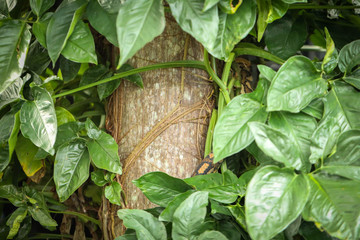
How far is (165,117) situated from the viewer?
1.00 meters

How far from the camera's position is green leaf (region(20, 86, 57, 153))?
2.73ft

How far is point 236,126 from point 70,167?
0.50 meters

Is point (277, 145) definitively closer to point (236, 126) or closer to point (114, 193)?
point (236, 126)

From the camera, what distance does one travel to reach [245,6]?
803 millimetres

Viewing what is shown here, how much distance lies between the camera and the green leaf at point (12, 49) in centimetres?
83

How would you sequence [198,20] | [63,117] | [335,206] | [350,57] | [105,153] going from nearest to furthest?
[335,206] < [198,20] < [350,57] < [105,153] < [63,117]

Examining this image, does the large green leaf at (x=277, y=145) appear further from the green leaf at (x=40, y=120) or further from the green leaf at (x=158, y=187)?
the green leaf at (x=40, y=120)

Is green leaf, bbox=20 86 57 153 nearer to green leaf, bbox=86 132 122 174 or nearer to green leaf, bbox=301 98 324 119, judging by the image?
green leaf, bbox=86 132 122 174

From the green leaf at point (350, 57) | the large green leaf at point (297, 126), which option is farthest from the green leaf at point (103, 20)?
the green leaf at point (350, 57)

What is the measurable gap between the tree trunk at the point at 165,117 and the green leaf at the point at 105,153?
0.33 feet

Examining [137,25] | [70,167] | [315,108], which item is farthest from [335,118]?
[70,167]

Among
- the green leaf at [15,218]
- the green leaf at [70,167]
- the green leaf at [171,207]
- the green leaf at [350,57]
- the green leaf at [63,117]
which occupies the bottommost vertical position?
the green leaf at [15,218]

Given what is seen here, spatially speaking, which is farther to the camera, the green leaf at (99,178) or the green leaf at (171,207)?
the green leaf at (99,178)

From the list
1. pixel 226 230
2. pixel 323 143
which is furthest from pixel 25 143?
pixel 323 143
